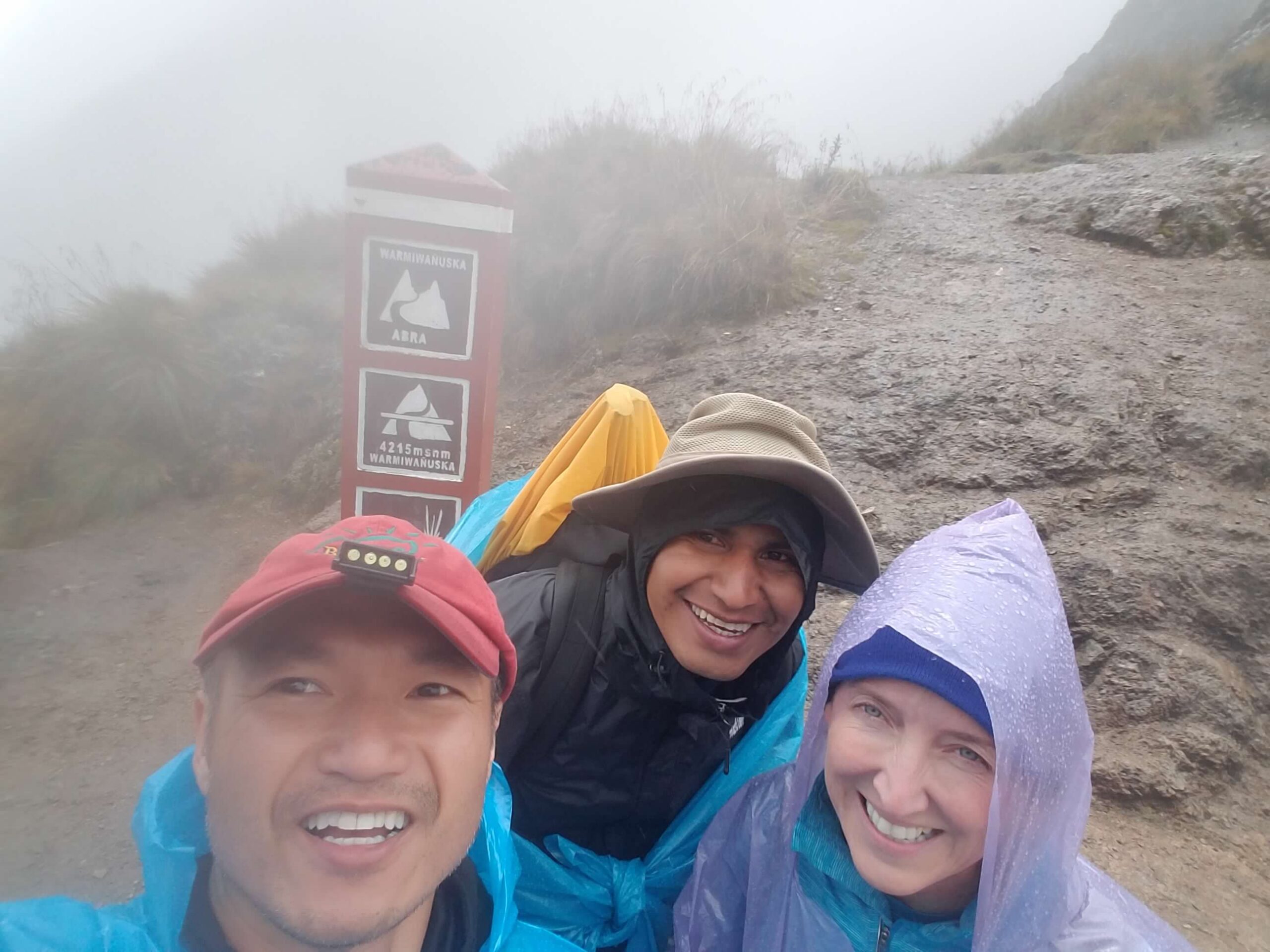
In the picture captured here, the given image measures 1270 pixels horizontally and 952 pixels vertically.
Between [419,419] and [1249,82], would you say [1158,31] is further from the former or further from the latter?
[419,419]

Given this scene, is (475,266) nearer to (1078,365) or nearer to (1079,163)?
(1078,365)

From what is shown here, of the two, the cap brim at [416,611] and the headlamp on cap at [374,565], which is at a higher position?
the headlamp on cap at [374,565]

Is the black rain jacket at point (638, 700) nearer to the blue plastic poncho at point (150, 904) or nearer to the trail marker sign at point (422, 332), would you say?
the blue plastic poncho at point (150, 904)

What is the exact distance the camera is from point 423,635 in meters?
0.90

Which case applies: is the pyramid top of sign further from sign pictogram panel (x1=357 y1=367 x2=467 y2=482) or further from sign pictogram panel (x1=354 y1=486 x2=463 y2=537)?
sign pictogram panel (x1=354 y1=486 x2=463 y2=537)

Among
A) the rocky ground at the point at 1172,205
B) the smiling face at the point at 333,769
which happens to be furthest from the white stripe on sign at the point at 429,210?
the rocky ground at the point at 1172,205

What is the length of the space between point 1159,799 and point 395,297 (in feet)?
10.9

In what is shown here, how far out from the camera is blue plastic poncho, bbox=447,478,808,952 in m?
1.66

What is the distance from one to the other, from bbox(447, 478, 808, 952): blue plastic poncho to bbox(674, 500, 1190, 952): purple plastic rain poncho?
319 mm

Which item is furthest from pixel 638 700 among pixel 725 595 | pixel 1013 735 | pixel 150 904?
pixel 150 904

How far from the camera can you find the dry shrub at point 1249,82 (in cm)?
834

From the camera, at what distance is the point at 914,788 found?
1126 mm

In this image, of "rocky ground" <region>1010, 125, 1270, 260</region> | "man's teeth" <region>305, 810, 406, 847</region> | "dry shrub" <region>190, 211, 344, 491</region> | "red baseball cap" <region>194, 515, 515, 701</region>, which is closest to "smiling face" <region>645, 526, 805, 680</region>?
"red baseball cap" <region>194, 515, 515, 701</region>

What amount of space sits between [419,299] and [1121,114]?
461 inches
